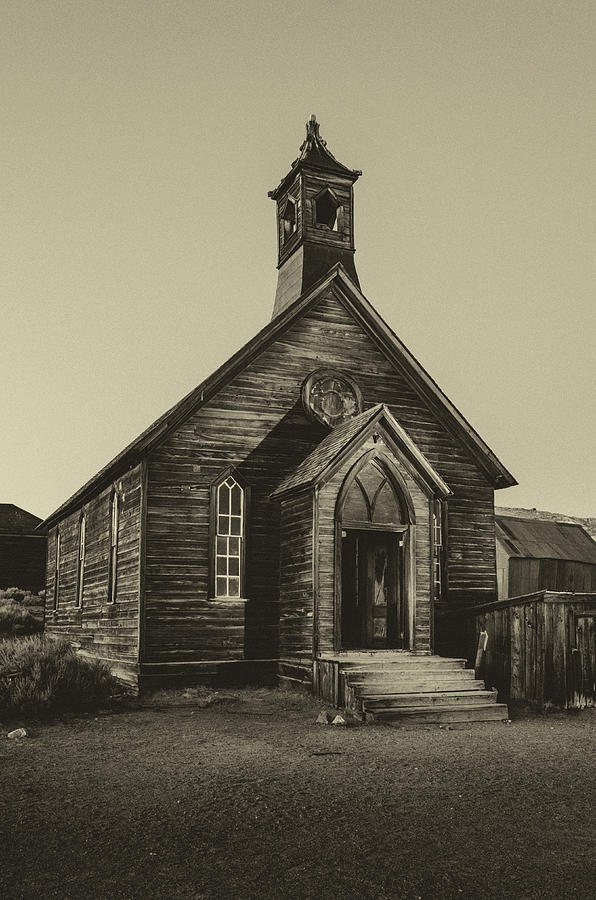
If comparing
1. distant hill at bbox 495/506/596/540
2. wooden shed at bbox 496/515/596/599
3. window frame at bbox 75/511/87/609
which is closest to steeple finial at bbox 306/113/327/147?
window frame at bbox 75/511/87/609

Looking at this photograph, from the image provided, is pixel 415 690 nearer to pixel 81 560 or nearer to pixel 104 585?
pixel 104 585

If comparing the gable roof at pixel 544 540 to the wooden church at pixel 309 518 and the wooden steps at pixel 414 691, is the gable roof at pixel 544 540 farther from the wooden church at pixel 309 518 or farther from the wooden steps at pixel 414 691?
the wooden steps at pixel 414 691

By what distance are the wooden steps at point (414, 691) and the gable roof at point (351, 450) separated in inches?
130

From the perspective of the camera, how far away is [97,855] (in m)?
6.17

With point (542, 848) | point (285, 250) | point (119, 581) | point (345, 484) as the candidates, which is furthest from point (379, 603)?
point (542, 848)

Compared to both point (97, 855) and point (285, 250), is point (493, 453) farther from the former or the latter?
point (97, 855)

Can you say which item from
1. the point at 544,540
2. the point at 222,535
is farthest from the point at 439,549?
the point at 544,540

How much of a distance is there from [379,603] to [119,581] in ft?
17.8

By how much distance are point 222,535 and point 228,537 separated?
137mm

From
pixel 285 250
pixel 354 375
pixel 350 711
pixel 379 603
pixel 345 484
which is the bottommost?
pixel 350 711

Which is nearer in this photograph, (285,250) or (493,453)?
(493,453)

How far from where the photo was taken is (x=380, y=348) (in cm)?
1911

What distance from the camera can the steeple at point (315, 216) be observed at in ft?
65.2

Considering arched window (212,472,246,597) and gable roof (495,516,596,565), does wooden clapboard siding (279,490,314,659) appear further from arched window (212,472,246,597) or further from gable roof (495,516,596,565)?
gable roof (495,516,596,565)
